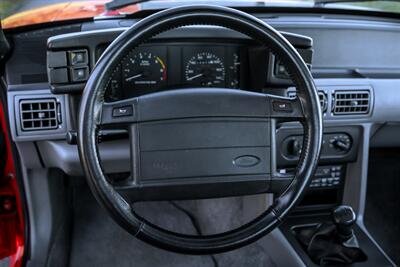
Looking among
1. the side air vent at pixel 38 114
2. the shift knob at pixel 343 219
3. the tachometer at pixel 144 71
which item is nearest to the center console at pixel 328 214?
the shift knob at pixel 343 219

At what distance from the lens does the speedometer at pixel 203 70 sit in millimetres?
1723

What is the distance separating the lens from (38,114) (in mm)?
1769

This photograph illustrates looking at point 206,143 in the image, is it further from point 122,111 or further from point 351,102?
point 351,102

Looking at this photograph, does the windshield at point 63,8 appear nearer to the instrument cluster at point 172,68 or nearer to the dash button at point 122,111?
the instrument cluster at point 172,68

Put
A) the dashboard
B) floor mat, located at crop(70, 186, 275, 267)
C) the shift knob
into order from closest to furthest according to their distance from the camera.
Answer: the dashboard, the shift knob, floor mat, located at crop(70, 186, 275, 267)

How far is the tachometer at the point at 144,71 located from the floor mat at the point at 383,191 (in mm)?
1263

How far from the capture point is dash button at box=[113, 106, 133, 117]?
1.31 metres

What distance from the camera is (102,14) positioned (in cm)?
207

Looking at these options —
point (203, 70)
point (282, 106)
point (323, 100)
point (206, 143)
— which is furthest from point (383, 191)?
point (206, 143)

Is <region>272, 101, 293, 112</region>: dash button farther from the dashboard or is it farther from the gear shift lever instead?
the gear shift lever

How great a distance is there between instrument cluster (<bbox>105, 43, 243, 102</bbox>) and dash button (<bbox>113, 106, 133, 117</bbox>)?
388mm

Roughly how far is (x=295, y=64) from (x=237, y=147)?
0.25 meters

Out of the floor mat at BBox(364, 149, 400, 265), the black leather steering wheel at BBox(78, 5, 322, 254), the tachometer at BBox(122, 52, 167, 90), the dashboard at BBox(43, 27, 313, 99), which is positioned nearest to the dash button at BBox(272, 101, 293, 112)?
the black leather steering wheel at BBox(78, 5, 322, 254)

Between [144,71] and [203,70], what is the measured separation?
0.19 m
